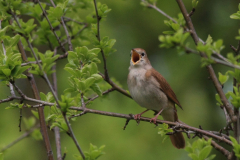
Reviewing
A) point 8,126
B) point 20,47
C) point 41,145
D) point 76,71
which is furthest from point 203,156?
point 41,145

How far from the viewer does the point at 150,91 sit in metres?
4.77

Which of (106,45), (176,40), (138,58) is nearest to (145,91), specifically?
(138,58)

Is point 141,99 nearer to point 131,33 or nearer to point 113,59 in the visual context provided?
point 113,59

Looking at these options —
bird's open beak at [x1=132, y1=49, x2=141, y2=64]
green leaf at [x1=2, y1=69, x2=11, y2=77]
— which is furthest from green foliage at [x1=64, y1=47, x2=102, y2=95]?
bird's open beak at [x1=132, y1=49, x2=141, y2=64]

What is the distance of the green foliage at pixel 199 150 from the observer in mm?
2559

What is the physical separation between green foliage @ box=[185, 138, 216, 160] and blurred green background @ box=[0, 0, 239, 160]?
4.71 metres

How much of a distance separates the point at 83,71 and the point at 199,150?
124cm

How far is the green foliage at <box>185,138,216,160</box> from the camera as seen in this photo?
2.56m

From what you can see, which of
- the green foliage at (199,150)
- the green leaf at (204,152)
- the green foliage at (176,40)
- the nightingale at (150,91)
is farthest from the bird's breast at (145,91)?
the green foliage at (176,40)

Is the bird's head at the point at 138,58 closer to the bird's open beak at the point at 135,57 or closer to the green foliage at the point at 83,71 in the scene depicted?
the bird's open beak at the point at 135,57

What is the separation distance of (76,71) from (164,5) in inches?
215

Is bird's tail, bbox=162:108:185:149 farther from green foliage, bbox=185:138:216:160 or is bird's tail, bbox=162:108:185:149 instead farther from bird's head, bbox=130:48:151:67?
green foliage, bbox=185:138:216:160

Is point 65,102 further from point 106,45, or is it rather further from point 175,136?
point 175,136

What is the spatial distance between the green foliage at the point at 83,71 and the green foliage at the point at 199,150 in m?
1.01
